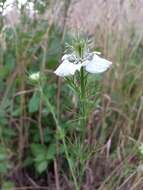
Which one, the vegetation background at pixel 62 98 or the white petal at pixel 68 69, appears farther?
the vegetation background at pixel 62 98

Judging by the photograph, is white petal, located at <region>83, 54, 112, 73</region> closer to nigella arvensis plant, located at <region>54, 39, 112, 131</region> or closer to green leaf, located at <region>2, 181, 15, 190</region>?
nigella arvensis plant, located at <region>54, 39, 112, 131</region>

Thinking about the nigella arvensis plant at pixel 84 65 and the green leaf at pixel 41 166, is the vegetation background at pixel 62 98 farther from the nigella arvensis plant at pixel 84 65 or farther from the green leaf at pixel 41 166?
the nigella arvensis plant at pixel 84 65

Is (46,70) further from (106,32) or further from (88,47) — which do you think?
(88,47)

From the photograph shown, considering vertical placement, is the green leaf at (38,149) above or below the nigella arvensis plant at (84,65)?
below

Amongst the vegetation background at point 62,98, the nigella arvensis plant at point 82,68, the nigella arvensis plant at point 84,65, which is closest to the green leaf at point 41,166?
the vegetation background at point 62,98

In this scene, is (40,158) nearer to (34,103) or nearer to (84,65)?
(34,103)

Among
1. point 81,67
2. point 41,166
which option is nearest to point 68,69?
point 81,67
